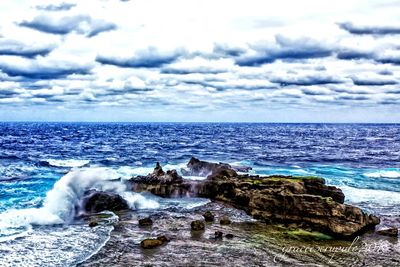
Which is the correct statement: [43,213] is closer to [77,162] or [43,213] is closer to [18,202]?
[18,202]

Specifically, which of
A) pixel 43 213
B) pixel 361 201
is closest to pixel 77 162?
pixel 43 213

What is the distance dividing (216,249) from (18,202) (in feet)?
62.2

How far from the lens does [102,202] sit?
32.2 metres

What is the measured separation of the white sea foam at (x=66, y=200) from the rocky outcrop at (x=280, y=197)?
9.49ft

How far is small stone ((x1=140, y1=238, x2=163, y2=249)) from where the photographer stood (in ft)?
73.0

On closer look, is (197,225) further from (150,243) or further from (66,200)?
(66,200)

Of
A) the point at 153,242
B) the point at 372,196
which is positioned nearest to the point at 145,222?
the point at 153,242

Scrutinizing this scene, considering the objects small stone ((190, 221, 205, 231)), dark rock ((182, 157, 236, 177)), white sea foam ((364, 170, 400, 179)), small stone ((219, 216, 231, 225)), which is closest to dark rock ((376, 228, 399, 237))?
small stone ((219, 216, 231, 225))

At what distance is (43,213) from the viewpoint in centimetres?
2870

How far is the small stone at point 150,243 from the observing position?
22.2 m

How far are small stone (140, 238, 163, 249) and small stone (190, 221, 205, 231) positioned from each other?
3737mm

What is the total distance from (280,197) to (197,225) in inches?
278

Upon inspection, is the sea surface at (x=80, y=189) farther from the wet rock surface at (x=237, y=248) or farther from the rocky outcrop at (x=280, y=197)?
the rocky outcrop at (x=280, y=197)

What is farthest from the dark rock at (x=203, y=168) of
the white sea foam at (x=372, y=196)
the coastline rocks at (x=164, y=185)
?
the white sea foam at (x=372, y=196)
